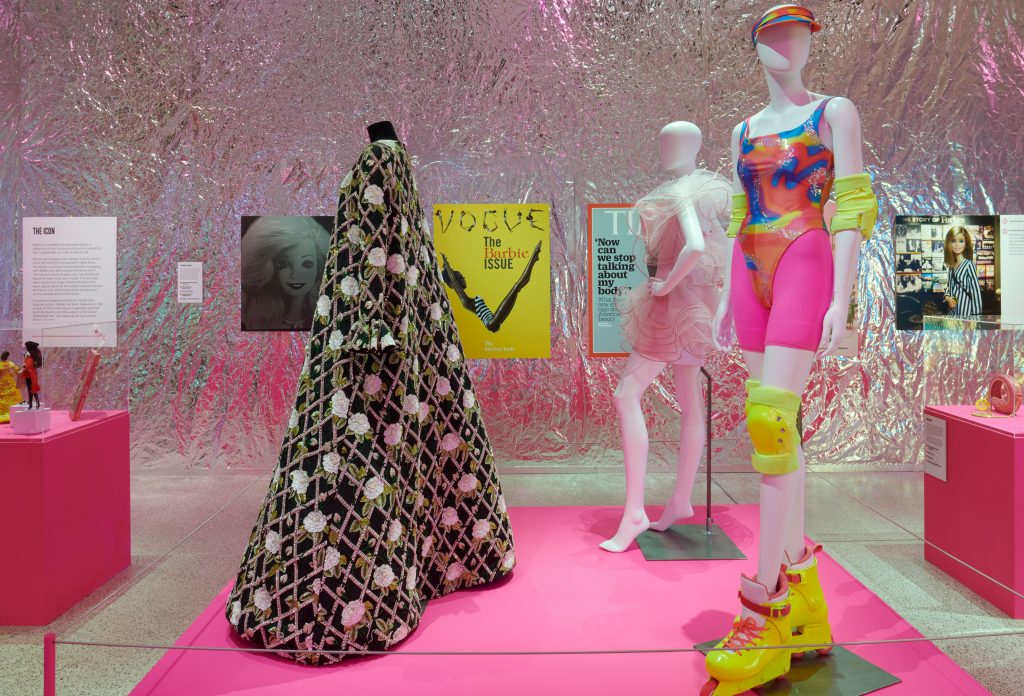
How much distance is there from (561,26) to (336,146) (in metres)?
1.68

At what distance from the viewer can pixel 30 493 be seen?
2535 millimetres

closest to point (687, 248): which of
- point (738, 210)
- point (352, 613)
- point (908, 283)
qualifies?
point (738, 210)

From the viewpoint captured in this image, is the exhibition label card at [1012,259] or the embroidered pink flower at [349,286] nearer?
the embroidered pink flower at [349,286]

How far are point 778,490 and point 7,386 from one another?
120 inches

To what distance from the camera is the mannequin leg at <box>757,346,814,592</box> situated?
6.21 ft

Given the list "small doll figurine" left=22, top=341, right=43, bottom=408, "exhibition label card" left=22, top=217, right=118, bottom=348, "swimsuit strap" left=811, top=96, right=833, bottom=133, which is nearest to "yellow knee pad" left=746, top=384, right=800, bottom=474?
"swimsuit strap" left=811, top=96, right=833, bottom=133

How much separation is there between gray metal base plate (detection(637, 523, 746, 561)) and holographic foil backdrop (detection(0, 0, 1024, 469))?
60.5 inches

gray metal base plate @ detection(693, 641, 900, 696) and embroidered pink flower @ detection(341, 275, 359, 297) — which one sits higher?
embroidered pink flower @ detection(341, 275, 359, 297)

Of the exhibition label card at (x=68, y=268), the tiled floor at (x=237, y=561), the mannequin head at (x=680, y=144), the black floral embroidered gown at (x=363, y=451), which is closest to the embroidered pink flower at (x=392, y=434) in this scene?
the black floral embroidered gown at (x=363, y=451)

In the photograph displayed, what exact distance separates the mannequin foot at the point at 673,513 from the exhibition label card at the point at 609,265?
1.65 m

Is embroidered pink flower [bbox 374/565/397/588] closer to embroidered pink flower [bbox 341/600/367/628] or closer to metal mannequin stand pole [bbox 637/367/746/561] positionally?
embroidered pink flower [bbox 341/600/367/628]

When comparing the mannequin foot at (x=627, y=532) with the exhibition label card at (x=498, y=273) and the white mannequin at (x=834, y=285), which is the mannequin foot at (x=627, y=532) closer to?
the white mannequin at (x=834, y=285)

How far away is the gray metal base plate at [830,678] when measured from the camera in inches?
72.0

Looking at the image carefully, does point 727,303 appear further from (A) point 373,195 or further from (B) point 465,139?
(B) point 465,139
